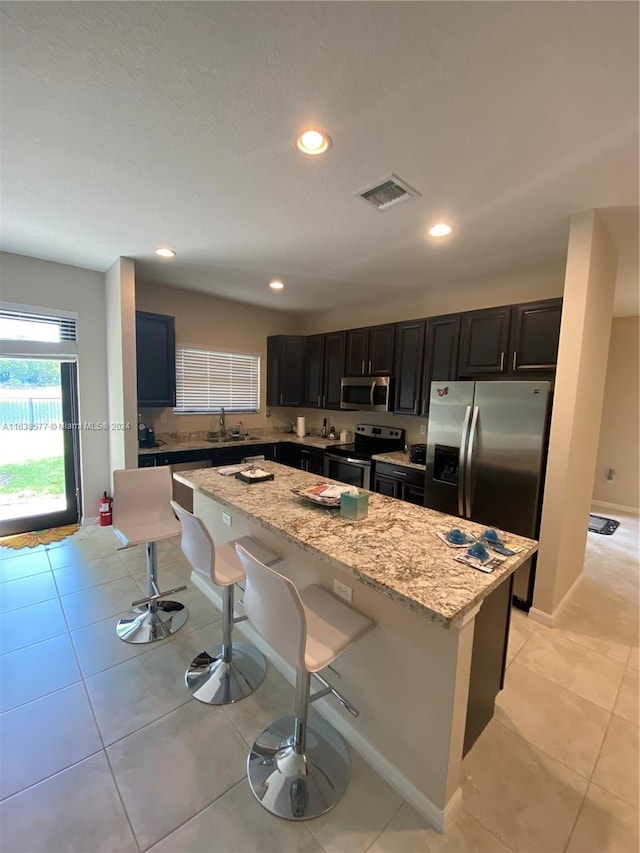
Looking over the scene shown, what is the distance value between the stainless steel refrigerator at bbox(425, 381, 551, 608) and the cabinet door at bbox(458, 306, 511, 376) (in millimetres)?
505

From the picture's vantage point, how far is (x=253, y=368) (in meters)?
5.22

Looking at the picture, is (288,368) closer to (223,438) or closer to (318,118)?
(223,438)

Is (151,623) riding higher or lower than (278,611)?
lower

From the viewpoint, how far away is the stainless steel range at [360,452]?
3.99 meters

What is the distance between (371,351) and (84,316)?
3186 millimetres

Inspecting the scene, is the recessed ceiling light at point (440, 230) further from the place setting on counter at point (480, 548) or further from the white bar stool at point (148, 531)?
the white bar stool at point (148, 531)

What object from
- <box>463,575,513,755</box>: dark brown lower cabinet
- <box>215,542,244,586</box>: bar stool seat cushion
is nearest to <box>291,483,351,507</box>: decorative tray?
<box>215,542,244,586</box>: bar stool seat cushion

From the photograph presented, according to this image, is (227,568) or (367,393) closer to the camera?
(227,568)

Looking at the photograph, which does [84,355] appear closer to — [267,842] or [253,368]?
[253,368]

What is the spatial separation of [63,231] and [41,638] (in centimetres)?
294

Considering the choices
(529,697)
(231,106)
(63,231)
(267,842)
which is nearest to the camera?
(267,842)

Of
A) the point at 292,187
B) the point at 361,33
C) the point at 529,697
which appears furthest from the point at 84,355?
the point at 529,697

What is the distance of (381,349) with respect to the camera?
4.16m

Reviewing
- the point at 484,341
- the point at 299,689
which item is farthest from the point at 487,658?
the point at 484,341
